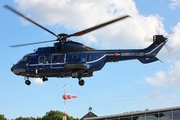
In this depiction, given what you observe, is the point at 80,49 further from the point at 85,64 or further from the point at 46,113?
the point at 46,113

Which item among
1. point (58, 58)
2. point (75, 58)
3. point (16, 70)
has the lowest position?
point (16, 70)

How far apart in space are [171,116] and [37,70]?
2476cm

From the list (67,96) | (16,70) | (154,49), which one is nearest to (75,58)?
(16,70)

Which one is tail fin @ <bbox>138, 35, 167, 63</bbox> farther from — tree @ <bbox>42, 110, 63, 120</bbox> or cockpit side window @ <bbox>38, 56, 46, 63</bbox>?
tree @ <bbox>42, 110, 63, 120</bbox>

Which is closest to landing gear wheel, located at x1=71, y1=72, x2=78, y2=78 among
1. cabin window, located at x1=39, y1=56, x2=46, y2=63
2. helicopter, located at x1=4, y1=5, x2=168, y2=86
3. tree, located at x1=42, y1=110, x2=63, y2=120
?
helicopter, located at x1=4, y1=5, x2=168, y2=86

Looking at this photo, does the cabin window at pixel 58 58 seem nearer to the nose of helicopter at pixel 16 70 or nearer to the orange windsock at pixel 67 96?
the nose of helicopter at pixel 16 70

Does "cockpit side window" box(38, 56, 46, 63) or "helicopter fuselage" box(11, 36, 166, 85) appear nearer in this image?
"helicopter fuselage" box(11, 36, 166, 85)

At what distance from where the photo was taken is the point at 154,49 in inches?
1714

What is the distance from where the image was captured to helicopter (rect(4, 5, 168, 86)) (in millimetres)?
42062

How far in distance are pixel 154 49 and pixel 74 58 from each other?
9.49 meters

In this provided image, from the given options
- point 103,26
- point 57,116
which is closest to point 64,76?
point 103,26

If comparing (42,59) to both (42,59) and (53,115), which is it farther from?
(53,115)

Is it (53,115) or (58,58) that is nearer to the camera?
(58,58)

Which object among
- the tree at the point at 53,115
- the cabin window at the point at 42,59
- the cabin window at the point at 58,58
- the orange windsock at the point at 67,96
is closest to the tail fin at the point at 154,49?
the cabin window at the point at 58,58
